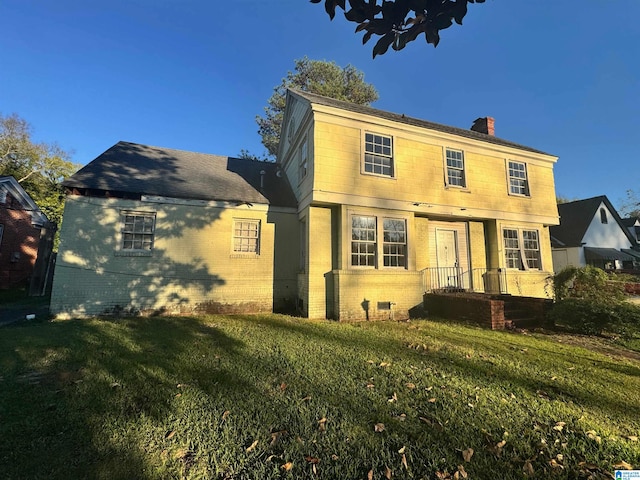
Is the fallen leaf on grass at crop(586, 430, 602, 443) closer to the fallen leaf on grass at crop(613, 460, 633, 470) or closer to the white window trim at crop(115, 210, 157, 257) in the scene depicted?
the fallen leaf on grass at crop(613, 460, 633, 470)

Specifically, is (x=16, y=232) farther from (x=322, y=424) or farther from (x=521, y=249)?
(x=521, y=249)

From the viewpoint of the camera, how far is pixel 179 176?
11.7m

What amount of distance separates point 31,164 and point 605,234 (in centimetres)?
5131

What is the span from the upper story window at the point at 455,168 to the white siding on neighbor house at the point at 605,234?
18496 millimetres

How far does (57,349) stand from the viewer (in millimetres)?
5785

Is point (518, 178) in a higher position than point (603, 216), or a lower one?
lower

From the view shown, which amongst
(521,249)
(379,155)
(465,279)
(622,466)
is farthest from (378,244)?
(622,466)

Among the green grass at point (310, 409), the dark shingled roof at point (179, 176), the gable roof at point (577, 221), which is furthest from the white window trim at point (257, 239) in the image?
the gable roof at point (577, 221)

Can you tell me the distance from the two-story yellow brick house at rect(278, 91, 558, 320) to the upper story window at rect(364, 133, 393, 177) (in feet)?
0.13

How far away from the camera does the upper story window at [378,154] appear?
10422 mm

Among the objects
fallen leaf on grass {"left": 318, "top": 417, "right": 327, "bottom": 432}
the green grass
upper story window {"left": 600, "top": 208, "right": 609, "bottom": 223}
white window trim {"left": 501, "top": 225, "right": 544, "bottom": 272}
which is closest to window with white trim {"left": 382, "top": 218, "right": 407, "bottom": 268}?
the green grass

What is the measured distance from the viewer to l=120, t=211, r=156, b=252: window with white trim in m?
9.98

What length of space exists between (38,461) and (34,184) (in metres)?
35.3

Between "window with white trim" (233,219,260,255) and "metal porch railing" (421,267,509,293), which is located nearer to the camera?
"window with white trim" (233,219,260,255)
